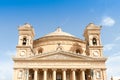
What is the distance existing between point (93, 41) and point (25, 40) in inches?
449

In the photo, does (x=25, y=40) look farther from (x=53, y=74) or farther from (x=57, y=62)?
(x=53, y=74)

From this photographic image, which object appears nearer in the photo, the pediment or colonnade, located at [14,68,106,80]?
colonnade, located at [14,68,106,80]

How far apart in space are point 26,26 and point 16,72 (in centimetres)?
824

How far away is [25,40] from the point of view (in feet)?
120

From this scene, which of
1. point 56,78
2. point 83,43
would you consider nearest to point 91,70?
point 56,78

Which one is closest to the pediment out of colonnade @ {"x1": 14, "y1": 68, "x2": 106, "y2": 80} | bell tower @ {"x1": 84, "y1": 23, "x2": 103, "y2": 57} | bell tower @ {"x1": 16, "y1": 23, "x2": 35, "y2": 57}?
colonnade @ {"x1": 14, "y1": 68, "x2": 106, "y2": 80}

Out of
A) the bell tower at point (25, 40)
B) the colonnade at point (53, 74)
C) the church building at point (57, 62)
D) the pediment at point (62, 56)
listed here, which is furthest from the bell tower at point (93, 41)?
the bell tower at point (25, 40)

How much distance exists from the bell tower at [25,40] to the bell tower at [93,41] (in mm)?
9694

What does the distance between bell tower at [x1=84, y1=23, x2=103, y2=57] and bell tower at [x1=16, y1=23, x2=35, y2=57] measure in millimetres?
9694

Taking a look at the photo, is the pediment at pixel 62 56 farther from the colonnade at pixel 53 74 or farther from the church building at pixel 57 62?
the colonnade at pixel 53 74

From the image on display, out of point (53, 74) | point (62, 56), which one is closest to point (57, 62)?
point (62, 56)

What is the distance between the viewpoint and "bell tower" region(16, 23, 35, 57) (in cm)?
3531

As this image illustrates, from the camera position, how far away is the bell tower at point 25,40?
35.3 metres

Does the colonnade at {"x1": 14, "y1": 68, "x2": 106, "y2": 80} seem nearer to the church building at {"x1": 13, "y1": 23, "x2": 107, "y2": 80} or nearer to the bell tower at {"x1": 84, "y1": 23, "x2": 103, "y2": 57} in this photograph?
the church building at {"x1": 13, "y1": 23, "x2": 107, "y2": 80}
